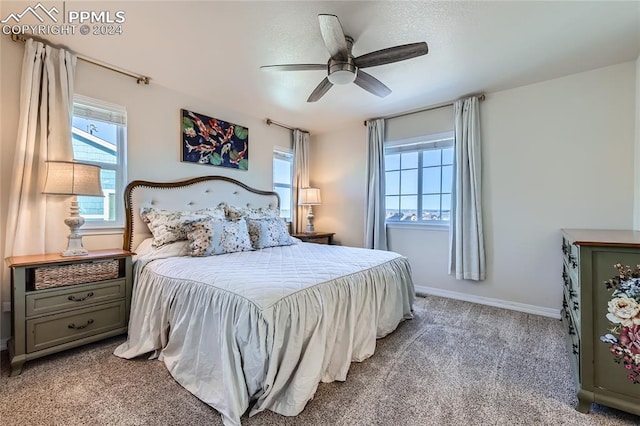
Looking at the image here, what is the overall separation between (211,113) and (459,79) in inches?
114

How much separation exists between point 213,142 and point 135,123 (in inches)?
34.2

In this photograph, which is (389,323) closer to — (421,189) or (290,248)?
(290,248)

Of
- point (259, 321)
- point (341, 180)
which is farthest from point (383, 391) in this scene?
point (341, 180)

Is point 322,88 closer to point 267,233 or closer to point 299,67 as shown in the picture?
point 299,67

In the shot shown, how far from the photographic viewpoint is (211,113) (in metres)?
3.57

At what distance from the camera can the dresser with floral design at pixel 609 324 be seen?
1446mm

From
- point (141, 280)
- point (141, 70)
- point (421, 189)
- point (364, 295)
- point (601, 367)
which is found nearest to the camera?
point (601, 367)

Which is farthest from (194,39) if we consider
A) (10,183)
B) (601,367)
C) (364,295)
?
(601,367)

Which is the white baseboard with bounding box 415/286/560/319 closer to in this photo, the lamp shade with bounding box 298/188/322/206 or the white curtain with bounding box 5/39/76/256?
the lamp shade with bounding box 298/188/322/206

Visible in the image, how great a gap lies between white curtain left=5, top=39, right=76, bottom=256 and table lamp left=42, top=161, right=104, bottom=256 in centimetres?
20

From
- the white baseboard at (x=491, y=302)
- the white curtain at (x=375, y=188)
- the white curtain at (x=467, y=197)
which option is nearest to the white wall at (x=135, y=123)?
the white curtain at (x=375, y=188)

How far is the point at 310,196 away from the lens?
4.55m

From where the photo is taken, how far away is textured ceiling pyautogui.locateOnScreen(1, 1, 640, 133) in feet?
6.28

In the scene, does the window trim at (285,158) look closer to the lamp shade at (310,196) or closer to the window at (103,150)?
the lamp shade at (310,196)
